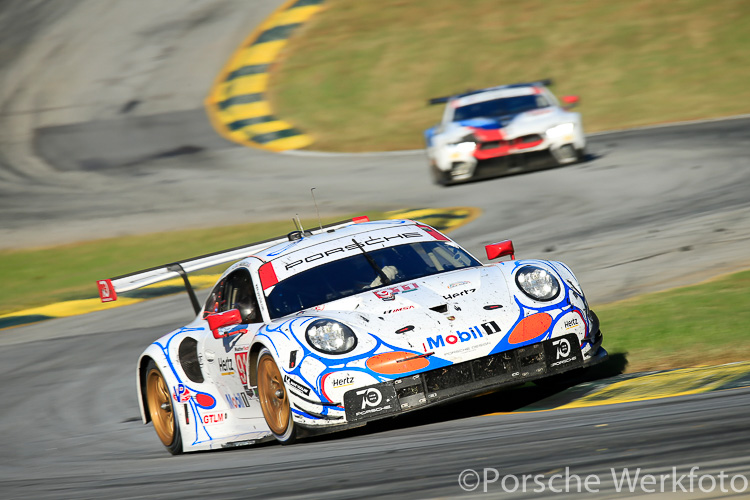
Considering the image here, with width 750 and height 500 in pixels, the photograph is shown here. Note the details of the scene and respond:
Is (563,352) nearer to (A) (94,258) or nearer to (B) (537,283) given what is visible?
(B) (537,283)

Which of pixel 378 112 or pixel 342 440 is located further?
pixel 378 112

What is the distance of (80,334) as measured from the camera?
11.0 metres

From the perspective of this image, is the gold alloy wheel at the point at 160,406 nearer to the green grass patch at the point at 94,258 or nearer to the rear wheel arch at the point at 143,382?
the rear wheel arch at the point at 143,382

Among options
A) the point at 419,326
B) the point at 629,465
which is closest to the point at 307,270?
the point at 419,326

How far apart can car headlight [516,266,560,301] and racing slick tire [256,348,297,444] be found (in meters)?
1.43

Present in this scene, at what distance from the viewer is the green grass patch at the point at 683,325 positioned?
6.61 m

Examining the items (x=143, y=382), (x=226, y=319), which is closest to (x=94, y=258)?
(x=143, y=382)

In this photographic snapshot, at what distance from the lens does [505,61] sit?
22859 millimetres

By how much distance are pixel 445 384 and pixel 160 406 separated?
251cm

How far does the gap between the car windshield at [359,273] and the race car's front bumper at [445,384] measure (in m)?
0.94

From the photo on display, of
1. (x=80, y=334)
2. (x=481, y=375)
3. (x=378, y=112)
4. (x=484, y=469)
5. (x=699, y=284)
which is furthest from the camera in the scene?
(x=378, y=112)

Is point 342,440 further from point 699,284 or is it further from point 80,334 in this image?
point 80,334

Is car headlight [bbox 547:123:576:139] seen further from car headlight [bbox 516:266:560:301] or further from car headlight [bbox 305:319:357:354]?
car headlight [bbox 305:319:357:354]

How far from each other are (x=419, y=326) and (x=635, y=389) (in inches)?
47.4
